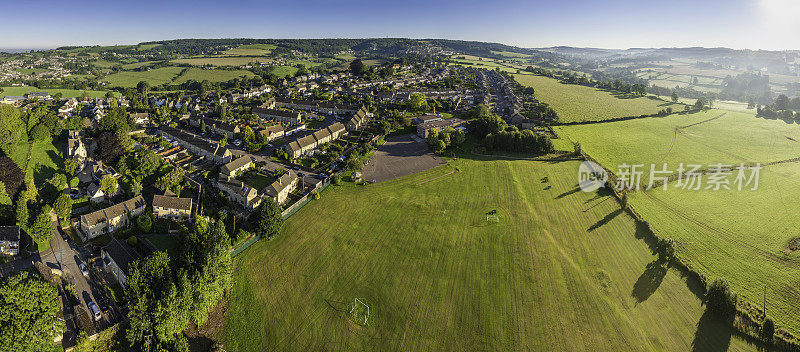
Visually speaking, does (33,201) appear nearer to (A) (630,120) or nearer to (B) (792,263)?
(B) (792,263)

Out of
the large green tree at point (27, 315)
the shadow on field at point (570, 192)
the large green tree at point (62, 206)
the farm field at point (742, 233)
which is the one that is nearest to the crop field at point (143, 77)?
the large green tree at point (62, 206)

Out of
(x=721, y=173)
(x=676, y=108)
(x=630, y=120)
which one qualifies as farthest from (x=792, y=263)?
(x=676, y=108)

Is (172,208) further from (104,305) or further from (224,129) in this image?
→ (224,129)

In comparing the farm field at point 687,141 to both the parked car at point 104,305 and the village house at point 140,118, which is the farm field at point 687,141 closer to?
the parked car at point 104,305

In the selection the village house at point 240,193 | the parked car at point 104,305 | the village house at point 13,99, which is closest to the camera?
the parked car at point 104,305

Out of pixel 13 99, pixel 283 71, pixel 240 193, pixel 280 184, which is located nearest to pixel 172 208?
pixel 240 193
